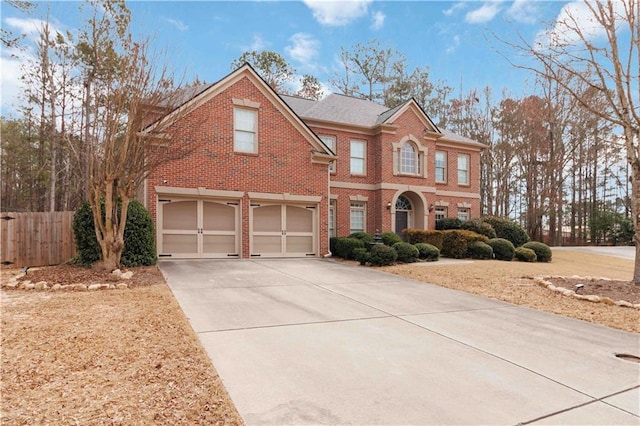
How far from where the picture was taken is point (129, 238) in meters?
10.1

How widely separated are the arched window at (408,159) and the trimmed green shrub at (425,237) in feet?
10.4

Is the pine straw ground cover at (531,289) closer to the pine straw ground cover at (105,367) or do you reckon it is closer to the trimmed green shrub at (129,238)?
the pine straw ground cover at (105,367)

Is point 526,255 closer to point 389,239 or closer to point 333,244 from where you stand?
point 389,239

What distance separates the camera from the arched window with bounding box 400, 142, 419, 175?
60.4ft

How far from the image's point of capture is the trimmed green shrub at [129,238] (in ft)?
31.7

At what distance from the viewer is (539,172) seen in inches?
1160

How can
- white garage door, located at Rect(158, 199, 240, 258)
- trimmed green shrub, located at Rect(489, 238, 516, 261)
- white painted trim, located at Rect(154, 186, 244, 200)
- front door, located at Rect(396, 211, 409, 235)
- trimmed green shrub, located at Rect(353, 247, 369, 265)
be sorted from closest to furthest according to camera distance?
white painted trim, located at Rect(154, 186, 244, 200)
white garage door, located at Rect(158, 199, 240, 258)
trimmed green shrub, located at Rect(353, 247, 369, 265)
trimmed green shrub, located at Rect(489, 238, 516, 261)
front door, located at Rect(396, 211, 409, 235)

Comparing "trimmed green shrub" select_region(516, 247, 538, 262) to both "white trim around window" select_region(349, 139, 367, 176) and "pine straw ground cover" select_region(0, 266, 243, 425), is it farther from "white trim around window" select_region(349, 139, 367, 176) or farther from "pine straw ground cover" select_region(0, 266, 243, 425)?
"pine straw ground cover" select_region(0, 266, 243, 425)

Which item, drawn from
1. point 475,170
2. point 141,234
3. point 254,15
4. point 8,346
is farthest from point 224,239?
point 475,170

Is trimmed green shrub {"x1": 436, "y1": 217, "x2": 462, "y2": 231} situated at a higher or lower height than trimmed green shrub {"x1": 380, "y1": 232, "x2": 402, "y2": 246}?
higher

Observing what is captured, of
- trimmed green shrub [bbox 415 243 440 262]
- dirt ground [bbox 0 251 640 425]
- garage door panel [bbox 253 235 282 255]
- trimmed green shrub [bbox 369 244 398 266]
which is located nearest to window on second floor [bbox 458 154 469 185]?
trimmed green shrub [bbox 415 243 440 262]

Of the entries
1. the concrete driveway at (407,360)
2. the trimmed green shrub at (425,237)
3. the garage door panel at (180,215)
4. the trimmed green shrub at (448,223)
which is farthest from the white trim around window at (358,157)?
the concrete driveway at (407,360)

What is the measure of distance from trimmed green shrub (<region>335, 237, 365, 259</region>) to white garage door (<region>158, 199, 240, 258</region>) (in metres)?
3.95

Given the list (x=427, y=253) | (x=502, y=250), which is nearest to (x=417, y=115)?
(x=502, y=250)
